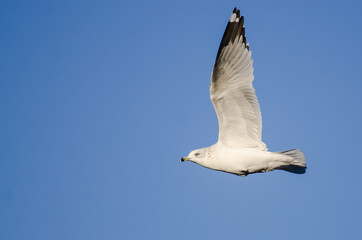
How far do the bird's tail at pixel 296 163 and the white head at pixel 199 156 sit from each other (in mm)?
1217

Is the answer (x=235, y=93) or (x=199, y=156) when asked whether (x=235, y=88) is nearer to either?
(x=235, y=93)

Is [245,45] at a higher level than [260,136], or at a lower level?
higher

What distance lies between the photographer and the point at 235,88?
7.30m

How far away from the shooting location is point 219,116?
7.44m

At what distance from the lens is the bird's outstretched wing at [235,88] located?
731cm

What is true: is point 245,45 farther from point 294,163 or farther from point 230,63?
point 294,163

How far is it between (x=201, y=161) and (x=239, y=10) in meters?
2.49

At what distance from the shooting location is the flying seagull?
7.32m

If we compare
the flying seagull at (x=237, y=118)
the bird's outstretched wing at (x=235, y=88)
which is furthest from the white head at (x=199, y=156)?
the bird's outstretched wing at (x=235, y=88)

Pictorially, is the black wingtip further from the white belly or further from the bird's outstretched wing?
the white belly


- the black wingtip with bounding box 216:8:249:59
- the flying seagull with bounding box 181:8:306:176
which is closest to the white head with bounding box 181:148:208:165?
the flying seagull with bounding box 181:8:306:176

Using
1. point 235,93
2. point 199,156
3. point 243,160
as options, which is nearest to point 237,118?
point 235,93

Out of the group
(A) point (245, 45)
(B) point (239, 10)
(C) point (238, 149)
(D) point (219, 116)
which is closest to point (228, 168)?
(C) point (238, 149)

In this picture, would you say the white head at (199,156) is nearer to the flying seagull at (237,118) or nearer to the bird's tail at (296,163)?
the flying seagull at (237,118)
